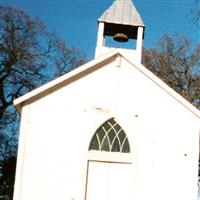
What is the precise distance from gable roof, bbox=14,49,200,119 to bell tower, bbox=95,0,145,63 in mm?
1698

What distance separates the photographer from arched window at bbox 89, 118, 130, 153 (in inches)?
547

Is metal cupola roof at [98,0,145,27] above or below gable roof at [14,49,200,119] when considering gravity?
above

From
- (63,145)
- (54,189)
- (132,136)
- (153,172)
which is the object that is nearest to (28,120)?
(63,145)

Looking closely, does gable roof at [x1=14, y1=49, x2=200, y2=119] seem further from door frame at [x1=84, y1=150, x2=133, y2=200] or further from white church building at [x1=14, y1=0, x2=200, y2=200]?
door frame at [x1=84, y1=150, x2=133, y2=200]

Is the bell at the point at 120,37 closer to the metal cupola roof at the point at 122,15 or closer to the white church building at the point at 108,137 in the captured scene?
the metal cupola roof at the point at 122,15

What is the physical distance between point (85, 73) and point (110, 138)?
6.71ft

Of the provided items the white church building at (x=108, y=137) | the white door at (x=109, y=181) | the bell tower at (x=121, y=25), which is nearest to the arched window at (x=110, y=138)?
the white church building at (x=108, y=137)

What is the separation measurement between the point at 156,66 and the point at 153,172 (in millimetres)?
20883

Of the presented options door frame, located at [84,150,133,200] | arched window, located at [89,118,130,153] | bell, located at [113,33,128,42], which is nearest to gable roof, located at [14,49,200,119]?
arched window, located at [89,118,130,153]

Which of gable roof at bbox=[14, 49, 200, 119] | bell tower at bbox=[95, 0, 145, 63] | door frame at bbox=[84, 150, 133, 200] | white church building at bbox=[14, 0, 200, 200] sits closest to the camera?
white church building at bbox=[14, 0, 200, 200]

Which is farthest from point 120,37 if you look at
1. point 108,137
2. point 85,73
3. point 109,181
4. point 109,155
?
point 109,181

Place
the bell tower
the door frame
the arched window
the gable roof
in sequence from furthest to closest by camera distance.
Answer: the bell tower
the arched window
the gable roof
the door frame

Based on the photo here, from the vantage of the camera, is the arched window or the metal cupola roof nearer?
the arched window

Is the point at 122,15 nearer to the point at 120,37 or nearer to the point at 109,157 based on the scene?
the point at 120,37
